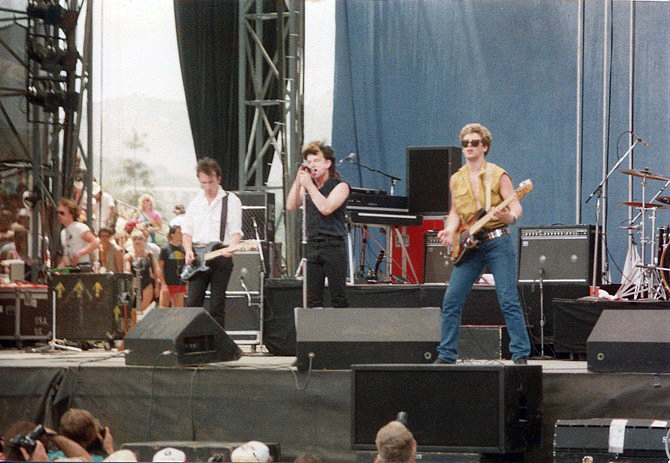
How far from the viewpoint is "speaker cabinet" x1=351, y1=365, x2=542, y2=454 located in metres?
→ 5.91

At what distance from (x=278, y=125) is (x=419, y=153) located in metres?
2.37

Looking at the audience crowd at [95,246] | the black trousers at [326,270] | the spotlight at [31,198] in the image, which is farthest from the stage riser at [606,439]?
the spotlight at [31,198]

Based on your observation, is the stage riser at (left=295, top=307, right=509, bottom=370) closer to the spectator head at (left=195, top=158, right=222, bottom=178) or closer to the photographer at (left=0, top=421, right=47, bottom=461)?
the spectator head at (left=195, top=158, right=222, bottom=178)

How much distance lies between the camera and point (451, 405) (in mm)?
6004

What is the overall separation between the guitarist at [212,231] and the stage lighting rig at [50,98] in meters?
4.19

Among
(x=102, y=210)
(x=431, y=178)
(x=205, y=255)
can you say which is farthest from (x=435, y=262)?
(x=102, y=210)

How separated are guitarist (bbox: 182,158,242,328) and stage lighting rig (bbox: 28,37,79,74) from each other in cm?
424

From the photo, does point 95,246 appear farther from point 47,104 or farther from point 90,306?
point 47,104

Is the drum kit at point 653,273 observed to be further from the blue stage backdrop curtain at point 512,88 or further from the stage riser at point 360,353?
the stage riser at point 360,353

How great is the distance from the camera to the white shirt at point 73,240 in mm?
9984

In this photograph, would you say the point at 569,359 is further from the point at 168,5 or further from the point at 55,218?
the point at 168,5

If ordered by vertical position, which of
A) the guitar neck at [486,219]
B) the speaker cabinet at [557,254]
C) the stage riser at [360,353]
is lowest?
the stage riser at [360,353]

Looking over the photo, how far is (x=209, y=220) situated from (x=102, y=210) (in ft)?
23.2

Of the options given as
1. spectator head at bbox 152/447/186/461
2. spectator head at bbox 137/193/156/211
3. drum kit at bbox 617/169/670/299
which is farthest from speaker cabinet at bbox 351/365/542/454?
spectator head at bbox 137/193/156/211
